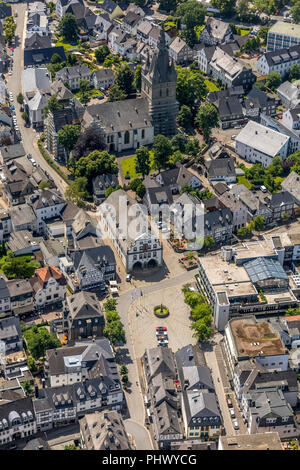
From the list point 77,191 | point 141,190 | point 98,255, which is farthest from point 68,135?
point 98,255

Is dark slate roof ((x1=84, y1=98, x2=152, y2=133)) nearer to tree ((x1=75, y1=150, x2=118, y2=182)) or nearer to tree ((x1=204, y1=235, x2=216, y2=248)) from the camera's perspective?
tree ((x1=75, y1=150, x2=118, y2=182))

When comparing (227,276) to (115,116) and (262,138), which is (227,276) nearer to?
(262,138)

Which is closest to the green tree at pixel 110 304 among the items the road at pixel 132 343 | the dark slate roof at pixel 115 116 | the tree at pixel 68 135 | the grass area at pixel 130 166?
the road at pixel 132 343

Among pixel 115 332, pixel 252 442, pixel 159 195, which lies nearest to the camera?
pixel 252 442

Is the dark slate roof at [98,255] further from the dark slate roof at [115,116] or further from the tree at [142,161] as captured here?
the dark slate roof at [115,116]

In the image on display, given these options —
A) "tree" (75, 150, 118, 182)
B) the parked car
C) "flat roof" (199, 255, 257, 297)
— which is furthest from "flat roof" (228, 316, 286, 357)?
"tree" (75, 150, 118, 182)
